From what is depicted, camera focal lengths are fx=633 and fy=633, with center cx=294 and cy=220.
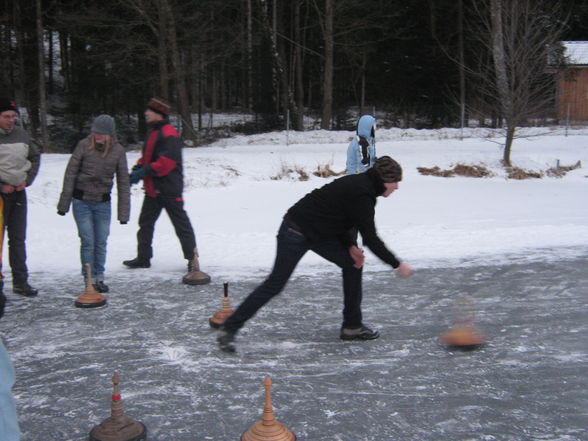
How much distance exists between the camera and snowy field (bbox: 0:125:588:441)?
3.96 metres

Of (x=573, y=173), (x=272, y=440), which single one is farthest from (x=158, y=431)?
(x=573, y=173)

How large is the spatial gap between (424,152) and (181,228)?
526 inches

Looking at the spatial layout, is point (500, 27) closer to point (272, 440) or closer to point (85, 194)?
point (85, 194)

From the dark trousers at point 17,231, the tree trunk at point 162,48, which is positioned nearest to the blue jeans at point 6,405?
the dark trousers at point 17,231

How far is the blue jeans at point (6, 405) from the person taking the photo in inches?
79.4

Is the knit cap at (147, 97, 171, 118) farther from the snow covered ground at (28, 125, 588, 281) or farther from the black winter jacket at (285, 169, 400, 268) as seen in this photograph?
the black winter jacket at (285, 169, 400, 268)

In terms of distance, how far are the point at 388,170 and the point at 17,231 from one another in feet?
13.4

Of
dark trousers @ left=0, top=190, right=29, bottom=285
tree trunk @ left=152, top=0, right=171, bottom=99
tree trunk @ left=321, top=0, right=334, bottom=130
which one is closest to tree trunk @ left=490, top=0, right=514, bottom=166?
tree trunk @ left=321, top=0, right=334, bottom=130

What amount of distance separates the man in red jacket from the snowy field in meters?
0.41

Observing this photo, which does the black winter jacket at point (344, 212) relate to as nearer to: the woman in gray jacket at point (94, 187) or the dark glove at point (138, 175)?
the woman in gray jacket at point (94, 187)

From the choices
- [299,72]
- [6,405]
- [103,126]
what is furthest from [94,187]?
[299,72]

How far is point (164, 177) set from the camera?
727 centimetres

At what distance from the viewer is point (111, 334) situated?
5.48m

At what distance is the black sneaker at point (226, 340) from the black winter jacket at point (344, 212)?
967 millimetres
